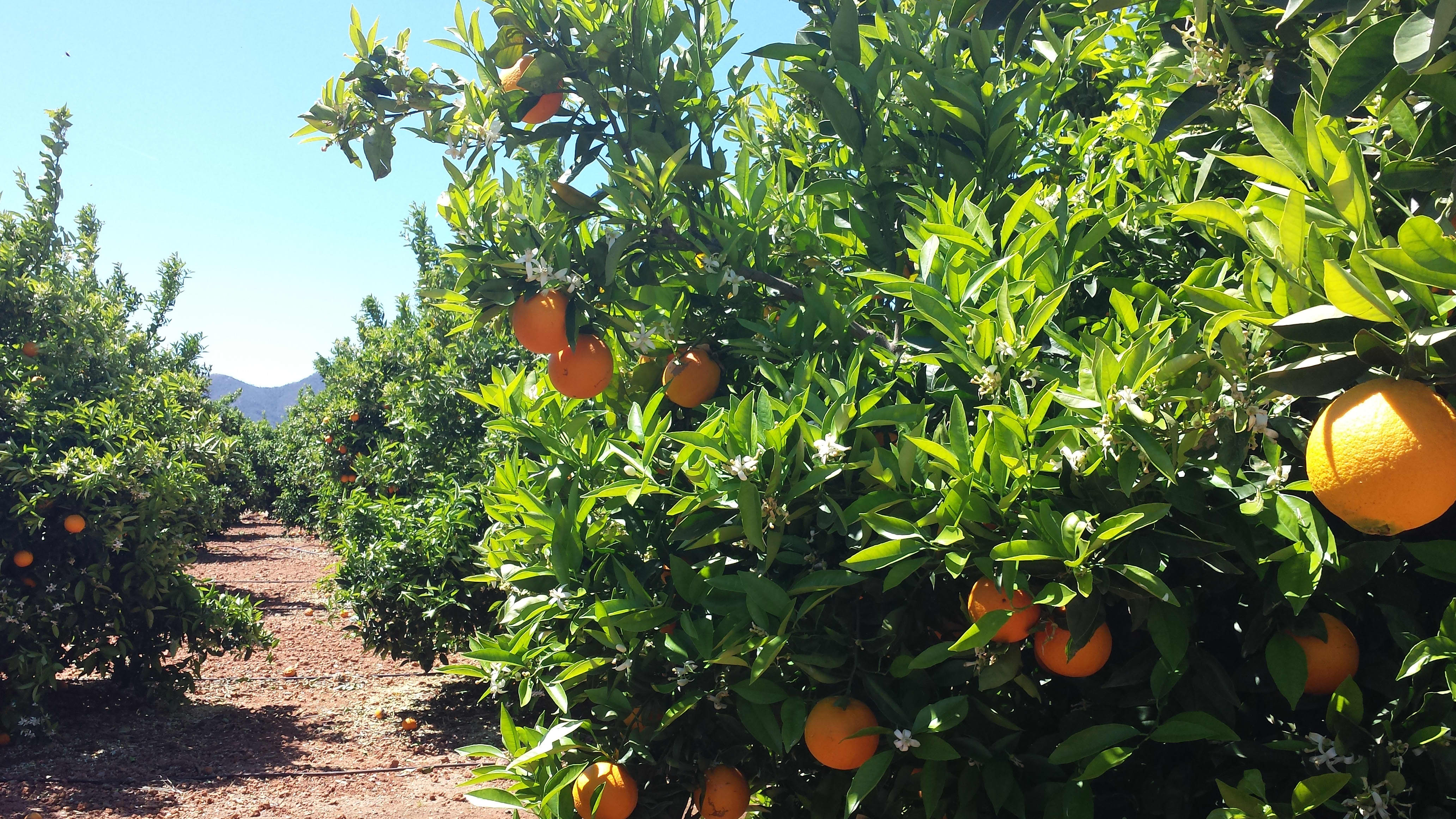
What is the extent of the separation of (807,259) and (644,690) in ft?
3.21

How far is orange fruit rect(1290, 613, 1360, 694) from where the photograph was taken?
47.1 inches

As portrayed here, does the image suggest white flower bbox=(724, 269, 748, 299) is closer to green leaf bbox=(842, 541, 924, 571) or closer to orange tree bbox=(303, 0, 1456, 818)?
orange tree bbox=(303, 0, 1456, 818)

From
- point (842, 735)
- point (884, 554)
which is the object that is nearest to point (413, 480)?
point (842, 735)

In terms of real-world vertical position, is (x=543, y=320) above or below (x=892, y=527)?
above

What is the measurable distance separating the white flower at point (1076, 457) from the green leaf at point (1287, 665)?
36 centimetres

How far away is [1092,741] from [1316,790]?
26cm

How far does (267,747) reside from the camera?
16.7ft

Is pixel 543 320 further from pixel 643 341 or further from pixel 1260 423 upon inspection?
pixel 1260 423

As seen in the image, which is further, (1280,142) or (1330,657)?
(1330,657)

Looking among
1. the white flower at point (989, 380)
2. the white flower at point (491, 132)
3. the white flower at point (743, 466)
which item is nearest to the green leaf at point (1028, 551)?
the white flower at point (989, 380)

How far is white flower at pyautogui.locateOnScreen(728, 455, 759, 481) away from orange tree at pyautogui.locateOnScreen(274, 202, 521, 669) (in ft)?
8.20

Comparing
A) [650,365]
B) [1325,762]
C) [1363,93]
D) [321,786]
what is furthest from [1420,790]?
[321,786]

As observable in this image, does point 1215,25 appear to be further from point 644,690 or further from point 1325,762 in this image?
point 644,690

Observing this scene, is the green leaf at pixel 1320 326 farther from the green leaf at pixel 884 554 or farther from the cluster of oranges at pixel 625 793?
the cluster of oranges at pixel 625 793
